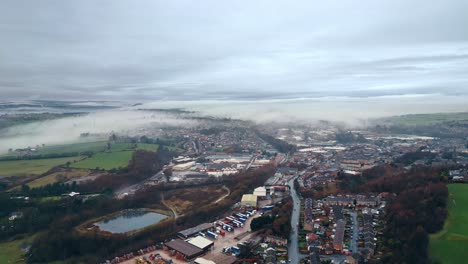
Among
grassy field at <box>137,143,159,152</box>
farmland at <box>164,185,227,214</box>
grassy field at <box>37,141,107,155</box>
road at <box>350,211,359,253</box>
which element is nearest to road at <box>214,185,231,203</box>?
farmland at <box>164,185,227,214</box>

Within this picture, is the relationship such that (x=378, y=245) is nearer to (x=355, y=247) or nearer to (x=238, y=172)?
(x=355, y=247)

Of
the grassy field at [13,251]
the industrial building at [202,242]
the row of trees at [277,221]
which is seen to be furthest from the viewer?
the row of trees at [277,221]

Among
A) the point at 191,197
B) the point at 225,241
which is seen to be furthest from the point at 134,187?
the point at 225,241

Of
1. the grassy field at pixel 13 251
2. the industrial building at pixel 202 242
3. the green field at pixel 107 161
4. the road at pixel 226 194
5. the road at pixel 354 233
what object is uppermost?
the green field at pixel 107 161

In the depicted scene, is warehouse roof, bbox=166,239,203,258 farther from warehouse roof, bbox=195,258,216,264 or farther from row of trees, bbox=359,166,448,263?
row of trees, bbox=359,166,448,263

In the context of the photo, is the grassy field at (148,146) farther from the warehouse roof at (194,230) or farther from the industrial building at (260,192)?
the warehouse roof at (194,230)

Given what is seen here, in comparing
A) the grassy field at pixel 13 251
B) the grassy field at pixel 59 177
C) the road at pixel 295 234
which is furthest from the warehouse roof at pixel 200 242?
the grassy field at pixel 59 177

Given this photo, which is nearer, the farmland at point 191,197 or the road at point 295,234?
the road at point 295,234
